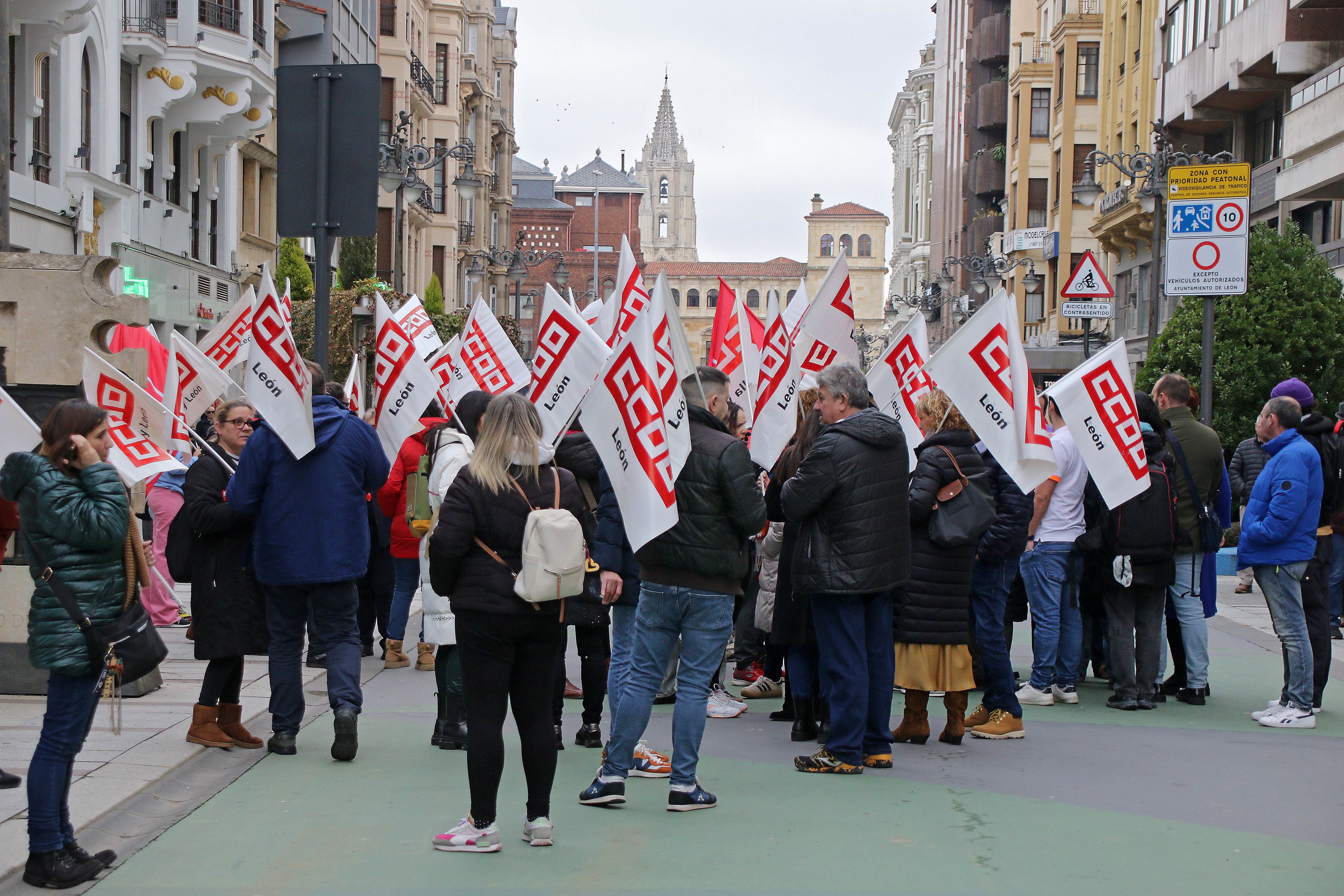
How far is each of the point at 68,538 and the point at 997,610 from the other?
16.3ft

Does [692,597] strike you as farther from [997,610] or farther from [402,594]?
[402,594]

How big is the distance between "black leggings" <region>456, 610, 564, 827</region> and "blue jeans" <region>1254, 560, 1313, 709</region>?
486 cm

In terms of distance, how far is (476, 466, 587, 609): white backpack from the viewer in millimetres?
5609

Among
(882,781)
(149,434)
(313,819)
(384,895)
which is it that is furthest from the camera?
(149,434)

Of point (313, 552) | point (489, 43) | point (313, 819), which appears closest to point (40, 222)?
point (313, 552)

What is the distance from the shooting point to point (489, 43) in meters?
70.6

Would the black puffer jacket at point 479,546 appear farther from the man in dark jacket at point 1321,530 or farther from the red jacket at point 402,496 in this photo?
the man in dark jacket at point 1321,530

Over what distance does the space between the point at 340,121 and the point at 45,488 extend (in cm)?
410

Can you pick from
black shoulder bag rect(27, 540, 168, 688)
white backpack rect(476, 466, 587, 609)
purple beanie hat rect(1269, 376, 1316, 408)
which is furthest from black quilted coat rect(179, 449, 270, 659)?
purple beanie hat rect(1269, 376, 1316, 408)

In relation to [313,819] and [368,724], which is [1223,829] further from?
[368,724]

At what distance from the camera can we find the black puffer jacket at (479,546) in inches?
225

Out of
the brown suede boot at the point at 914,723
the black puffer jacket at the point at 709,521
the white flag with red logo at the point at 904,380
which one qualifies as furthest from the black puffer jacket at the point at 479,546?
the white flag with red logo at the point at 904,380

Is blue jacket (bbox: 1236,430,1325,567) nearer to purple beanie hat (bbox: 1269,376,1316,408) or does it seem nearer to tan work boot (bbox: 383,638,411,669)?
purple beanie hat (bbox: 1269,376,1316,408)

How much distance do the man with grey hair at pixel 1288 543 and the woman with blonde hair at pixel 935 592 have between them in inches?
83.5
